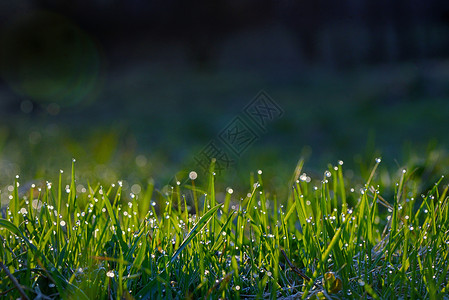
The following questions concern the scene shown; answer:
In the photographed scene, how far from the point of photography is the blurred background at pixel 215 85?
320 cm

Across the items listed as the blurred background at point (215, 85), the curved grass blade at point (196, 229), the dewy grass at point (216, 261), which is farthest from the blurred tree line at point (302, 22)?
the curved grass blade at point (196, 229)

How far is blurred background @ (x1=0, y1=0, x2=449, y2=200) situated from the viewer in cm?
320

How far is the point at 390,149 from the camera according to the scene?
3.74 m

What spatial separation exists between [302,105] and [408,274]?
5.23 meters

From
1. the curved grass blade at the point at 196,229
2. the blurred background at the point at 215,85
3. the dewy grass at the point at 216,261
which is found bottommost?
the dewy grass at the point at 216,261

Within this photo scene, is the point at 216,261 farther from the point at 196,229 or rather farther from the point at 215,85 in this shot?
the point at 215,85

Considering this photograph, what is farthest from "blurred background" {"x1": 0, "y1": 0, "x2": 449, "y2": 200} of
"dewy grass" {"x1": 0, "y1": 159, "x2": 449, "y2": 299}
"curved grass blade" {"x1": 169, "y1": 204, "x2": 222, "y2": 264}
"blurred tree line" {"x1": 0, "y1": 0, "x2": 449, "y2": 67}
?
"curved grass blade" {"x1": 169, "y1": 204, "x2": 222, "y2": 264}

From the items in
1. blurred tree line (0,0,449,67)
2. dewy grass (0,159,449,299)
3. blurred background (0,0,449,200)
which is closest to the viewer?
dewy grass (0,159,449,299)

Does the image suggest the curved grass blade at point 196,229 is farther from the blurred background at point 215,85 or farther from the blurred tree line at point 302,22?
the blurred tree line at point 302,22

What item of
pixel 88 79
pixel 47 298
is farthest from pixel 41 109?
pixel 47 298

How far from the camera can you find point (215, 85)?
812 cm

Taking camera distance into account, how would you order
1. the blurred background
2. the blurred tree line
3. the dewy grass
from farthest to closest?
the blurred tree line, the blurred background, the dewy grass

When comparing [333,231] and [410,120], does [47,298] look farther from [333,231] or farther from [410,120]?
[410,120]

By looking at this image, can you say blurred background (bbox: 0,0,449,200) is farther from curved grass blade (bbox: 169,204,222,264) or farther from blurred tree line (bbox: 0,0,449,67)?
curved grass blade (bbox: 169,204,222,264)
